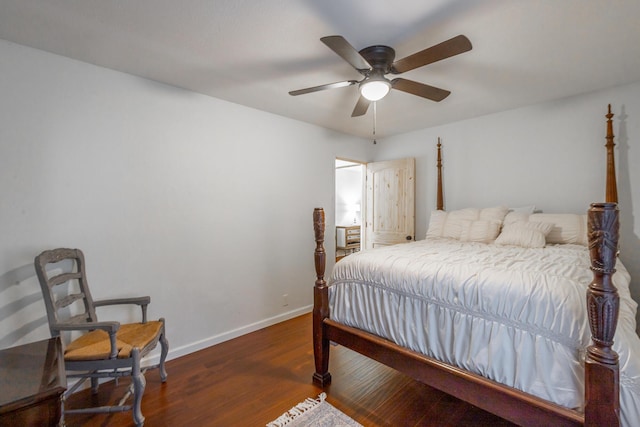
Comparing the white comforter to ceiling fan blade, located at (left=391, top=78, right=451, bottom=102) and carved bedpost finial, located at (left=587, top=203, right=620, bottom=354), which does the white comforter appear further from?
ceiling fan blade, located at (left=391, top=78, right=451, bottom=102)

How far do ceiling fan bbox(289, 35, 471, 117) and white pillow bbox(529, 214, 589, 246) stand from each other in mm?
1820

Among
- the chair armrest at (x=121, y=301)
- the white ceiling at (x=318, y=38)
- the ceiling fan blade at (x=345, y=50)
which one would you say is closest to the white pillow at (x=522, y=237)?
the white ceiling at (x=318, y=38)

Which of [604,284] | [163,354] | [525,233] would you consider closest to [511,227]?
[525,233]

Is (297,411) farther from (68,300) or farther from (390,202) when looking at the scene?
(390,202)

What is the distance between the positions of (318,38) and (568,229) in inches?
113

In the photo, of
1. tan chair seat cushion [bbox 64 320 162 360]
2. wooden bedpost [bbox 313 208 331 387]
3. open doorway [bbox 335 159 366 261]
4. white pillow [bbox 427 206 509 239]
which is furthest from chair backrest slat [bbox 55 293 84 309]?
open doorway [bbox 335 159 366 261]

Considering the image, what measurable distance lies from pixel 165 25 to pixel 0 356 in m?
1.97

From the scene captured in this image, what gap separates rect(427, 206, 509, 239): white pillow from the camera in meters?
3.12

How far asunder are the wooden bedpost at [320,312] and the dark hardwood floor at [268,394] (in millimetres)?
106

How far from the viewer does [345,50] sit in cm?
163

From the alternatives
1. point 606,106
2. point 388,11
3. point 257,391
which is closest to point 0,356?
point 257,391

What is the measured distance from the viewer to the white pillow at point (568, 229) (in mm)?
2627

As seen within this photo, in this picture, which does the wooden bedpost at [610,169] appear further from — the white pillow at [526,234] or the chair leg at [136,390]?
the chair leg at [136,390]

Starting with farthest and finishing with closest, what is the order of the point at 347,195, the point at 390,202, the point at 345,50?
the point at 347,195 → the point at 390,202 → the point at 345,50
